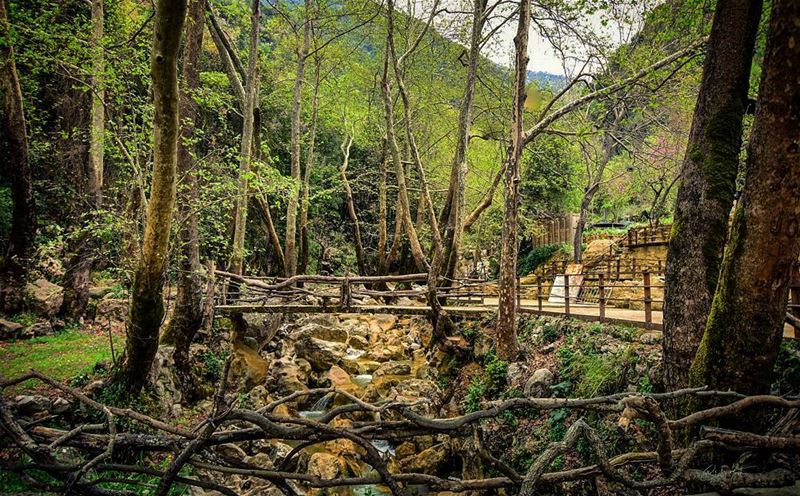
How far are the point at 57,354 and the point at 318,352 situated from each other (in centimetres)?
616

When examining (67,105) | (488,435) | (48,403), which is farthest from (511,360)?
(67,105)

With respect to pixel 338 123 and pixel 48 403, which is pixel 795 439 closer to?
pixel 48 403

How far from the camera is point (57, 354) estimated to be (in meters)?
7.47

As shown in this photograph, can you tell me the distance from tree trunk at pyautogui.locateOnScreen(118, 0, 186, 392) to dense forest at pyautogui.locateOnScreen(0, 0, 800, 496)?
0.03 m

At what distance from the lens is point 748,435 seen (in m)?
1.85

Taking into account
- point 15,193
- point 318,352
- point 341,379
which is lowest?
point 341,379

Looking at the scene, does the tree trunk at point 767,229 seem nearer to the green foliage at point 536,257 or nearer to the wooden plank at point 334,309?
the wooden plank at point 334,309

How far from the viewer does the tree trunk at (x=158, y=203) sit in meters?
3.42

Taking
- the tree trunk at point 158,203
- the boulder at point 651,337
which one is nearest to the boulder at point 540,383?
the boulder at point 651,337

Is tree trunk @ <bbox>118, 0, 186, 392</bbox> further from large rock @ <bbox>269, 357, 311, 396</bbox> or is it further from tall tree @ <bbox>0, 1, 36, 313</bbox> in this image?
tall tree @ <bbox>0, 1, 36, 313</bbox>

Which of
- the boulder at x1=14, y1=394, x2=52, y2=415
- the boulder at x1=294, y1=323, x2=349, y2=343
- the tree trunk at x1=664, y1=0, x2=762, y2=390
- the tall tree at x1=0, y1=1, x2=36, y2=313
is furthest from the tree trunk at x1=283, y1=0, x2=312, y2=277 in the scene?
the tree trunk at x1=664, y1=0, x2=762, y2=390

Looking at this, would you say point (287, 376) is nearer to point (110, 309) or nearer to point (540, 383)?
point (110, 309)

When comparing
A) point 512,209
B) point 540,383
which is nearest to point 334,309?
point 512,209

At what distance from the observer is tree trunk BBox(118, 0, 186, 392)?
3424mm
